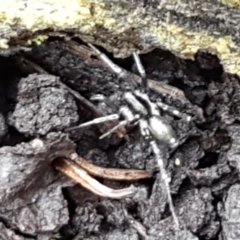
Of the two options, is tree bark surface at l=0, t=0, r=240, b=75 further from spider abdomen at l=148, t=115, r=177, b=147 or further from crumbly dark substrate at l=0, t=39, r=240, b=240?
spider abdomen at l=148, t=115, r=177, b=147

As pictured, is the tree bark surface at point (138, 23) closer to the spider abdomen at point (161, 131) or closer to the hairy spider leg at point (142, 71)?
the hairy spider leg at point (142, 71)

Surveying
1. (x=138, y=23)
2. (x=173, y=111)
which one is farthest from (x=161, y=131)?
(x=138, y=23)

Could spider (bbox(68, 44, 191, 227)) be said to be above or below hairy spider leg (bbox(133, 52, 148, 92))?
below

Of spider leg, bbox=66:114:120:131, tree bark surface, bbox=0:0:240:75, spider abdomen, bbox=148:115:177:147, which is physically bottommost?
spider abdomen, bbox=148:115:177:147

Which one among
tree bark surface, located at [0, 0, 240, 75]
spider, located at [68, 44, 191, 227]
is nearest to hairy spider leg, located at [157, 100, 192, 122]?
spider, located at [68, 44, 191, 227]

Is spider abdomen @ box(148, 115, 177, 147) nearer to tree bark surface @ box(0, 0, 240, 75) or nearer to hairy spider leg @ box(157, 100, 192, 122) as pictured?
hairy spider leg @ box(157, 100, 192, 122)

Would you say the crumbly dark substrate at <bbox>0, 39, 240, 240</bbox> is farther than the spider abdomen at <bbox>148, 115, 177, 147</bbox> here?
No

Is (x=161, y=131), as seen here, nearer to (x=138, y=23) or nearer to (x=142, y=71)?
(x=142, y=71)

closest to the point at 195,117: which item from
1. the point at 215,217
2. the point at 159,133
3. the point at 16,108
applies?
the point at 159,133

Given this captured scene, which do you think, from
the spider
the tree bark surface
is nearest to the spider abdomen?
the spider
